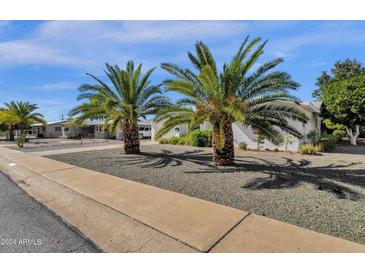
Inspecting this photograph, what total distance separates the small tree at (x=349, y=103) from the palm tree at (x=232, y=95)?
11138 millimetres

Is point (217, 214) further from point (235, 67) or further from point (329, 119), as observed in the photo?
point (329, 119)

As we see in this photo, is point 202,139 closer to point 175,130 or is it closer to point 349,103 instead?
point 175,130

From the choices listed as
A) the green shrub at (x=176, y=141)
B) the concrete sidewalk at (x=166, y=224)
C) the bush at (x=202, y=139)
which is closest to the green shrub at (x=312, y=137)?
the bush at (x=202, y=139)

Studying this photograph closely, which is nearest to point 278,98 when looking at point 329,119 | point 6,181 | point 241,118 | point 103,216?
point 241,118

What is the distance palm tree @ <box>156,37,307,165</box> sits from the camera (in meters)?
7.57

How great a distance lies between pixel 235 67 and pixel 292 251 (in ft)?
20.3

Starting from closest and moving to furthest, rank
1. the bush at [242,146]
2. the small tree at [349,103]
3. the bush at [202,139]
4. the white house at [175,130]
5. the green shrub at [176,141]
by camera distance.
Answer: the white house at [175,130]
the bush at [242,146]
the small tree at [349,103]
the bush at [202,139]
the green shrub at [176,141]

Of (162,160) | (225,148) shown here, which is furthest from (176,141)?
(225,148)

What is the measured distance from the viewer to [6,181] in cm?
769

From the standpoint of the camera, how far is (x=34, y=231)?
384 cm

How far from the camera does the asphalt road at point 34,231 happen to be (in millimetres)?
3326

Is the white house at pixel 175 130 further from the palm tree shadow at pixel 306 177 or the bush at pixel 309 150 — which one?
the palm tree shadow at pixel 306 177

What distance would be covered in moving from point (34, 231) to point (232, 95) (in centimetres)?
710

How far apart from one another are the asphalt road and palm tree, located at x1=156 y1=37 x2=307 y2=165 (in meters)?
5.04
